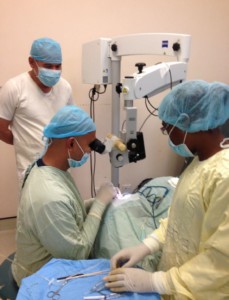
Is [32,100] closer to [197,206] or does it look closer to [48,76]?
[48,76]

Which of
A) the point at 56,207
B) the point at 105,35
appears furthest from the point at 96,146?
the point at 105,35

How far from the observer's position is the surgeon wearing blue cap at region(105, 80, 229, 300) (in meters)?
0.85

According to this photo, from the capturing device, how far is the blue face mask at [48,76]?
1887 millimetres

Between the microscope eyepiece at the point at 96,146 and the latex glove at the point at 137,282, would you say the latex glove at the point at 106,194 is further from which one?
the latex glove at the point at 137,282

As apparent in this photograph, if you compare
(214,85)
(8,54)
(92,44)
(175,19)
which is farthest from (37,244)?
(175,19)

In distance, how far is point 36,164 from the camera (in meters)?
1.28

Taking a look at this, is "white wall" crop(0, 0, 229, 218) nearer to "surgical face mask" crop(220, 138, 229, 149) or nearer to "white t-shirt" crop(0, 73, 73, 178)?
"white t-shirt" crop(0, 73, 73, 178)

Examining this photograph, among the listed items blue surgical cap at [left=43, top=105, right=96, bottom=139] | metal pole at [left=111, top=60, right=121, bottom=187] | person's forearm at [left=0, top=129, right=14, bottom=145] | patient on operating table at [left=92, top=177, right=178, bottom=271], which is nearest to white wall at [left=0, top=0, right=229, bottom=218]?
person's forearm at [left=0, top=129, right=14, bottom=145]

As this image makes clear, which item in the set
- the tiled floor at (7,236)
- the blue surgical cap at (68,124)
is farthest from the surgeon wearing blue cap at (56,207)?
the tiled floor at (7,236)

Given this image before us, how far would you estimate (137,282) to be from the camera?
0.97 m

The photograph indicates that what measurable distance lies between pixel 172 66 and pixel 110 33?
1213 millimetres

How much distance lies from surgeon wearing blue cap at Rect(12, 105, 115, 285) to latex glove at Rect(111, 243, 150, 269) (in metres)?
0.14

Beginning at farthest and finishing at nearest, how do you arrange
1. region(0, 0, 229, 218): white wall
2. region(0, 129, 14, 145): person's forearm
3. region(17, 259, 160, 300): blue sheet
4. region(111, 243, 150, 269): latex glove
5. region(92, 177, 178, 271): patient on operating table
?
region(0, 0, 229, 218): white wall
region(0, 129, 14, 145): person's forearm
region(92, 177, 178, 271): patient on operating table
region(111, 243, 150, 269): latex glove
region(17, 259, 160, 300): blue sheet

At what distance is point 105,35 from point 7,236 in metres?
1.95
